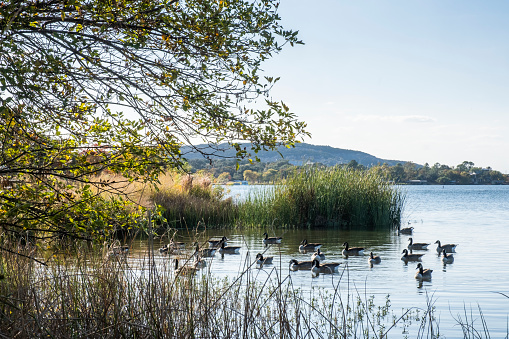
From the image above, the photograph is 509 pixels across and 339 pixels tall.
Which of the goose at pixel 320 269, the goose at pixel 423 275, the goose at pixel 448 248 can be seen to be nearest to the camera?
the goose at pixel 423 275

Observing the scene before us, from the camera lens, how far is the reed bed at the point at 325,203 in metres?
23.0

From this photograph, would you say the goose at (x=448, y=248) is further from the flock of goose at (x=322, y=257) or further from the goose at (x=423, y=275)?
the goose at (x=423, y=275)

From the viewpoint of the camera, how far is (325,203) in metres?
23.1

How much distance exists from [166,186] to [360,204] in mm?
8714

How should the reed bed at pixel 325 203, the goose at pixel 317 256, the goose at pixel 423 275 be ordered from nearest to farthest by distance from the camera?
the goose at pixel 423 275, the goose at pixel 317 256, the reed bed at pixel 325 203

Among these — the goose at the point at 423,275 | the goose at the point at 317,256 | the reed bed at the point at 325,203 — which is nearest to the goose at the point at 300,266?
the goose at the point at 317,256

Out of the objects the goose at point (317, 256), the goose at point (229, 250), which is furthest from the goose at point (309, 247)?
the goose at point (229, 250)

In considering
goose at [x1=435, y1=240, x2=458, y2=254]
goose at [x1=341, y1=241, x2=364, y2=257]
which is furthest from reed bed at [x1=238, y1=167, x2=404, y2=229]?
goose at [x1=341, y1=241, x2=364, y2=257]

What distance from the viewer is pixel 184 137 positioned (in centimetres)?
555

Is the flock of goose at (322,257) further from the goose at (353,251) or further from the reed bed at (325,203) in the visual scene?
the reed bed at (325,203)

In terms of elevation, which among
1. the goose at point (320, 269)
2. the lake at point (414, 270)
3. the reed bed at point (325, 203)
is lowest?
the lake at point (414, 270)

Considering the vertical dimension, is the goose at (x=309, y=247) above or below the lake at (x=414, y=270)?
above

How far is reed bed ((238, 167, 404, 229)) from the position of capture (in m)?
23.0

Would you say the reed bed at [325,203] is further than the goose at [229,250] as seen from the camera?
Yes
